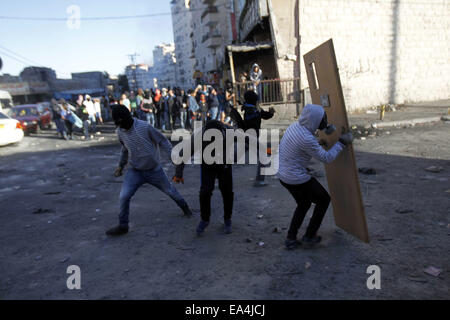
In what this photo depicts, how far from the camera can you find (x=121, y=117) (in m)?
3.78

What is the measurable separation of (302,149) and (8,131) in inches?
504

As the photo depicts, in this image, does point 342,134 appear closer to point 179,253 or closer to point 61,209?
point 179,253

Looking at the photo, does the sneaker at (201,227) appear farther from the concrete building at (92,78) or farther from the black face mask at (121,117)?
the concrete building at (92,78)

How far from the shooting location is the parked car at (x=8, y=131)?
1196cm

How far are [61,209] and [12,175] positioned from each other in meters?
3.86

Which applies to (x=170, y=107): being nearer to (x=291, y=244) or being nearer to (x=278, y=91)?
(x=278, y=91)

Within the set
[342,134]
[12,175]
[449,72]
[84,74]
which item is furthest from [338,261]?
[84,74]

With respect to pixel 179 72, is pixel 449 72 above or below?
below

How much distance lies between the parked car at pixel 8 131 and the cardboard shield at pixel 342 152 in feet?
40.9

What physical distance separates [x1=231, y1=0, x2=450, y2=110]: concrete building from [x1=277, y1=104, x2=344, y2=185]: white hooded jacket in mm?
10314

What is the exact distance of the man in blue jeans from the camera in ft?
12.8

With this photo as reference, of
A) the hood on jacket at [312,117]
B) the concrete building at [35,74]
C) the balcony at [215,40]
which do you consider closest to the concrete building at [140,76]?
the concrete building at [35,74]

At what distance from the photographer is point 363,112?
1325cm
